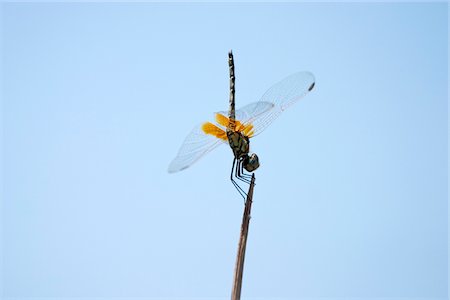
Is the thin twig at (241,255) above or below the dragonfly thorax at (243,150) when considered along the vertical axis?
below

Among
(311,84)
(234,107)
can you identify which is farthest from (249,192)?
(311,84)

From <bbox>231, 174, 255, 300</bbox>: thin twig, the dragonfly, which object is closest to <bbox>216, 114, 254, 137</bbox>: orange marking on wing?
the dragonfly

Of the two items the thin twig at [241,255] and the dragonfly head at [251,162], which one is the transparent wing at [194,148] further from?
the thin twig at [241,255]

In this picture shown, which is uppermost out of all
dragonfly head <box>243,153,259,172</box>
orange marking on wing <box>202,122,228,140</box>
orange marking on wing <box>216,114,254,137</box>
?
orange marking on wing <box>216,114,254,137</box>

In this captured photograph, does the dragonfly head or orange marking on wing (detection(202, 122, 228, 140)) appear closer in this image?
the dragonfly head

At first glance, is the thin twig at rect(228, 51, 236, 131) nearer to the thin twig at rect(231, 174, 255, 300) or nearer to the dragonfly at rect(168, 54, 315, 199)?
the dragonfly at rect(168, 54, 315, 199)

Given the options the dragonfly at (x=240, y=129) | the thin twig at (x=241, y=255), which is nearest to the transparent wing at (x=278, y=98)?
the dragonfly at (x=240, y=129)

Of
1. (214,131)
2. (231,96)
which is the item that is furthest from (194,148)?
(231,96)
